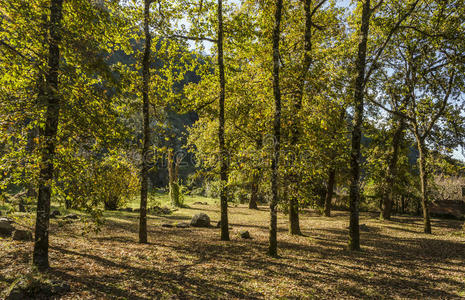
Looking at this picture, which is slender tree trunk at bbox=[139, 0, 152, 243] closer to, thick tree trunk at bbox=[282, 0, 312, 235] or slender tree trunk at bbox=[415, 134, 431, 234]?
thick tree trunk at bbox=[282, 0, 312, 235]

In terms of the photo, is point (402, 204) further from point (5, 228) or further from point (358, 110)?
point (5, 228)

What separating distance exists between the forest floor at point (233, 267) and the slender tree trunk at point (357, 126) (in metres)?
1.22

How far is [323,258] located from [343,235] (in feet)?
18.5

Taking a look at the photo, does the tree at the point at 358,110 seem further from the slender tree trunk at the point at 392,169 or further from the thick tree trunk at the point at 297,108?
the slender tree trunk at the point at 392,169

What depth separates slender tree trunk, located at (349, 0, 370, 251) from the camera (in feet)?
37.0

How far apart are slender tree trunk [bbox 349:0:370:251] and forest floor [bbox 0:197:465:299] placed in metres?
1.22

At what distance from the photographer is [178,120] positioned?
10175cm

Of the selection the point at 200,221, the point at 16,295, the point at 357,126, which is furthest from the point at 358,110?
the point at 16,295

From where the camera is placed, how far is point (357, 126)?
11.6 m

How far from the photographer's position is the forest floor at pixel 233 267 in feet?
22.9

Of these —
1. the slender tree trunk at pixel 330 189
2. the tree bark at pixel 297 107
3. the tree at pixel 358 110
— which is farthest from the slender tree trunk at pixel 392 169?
the tree at pixel 358 110

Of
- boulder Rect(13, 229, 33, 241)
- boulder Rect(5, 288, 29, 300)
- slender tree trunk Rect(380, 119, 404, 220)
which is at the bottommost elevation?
boulder Rect(5, 288, 29, 300)

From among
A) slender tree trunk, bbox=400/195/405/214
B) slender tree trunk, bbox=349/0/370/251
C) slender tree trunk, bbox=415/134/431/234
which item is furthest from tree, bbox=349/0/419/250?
slender tree trunk, bbox=400/195/405/214

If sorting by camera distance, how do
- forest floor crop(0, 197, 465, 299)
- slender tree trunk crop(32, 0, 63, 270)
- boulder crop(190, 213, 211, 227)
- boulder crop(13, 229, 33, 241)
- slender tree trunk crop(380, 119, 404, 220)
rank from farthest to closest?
slender tree trunk crop(380, 119, 404, 220) → boulder crop(190, 213, 211, 227) → boulder crop(13, 229, 33, 241) → forest floor crop(0, 197, 465, 299) → slender tree trunk crop(32, 0, 63, 270)
